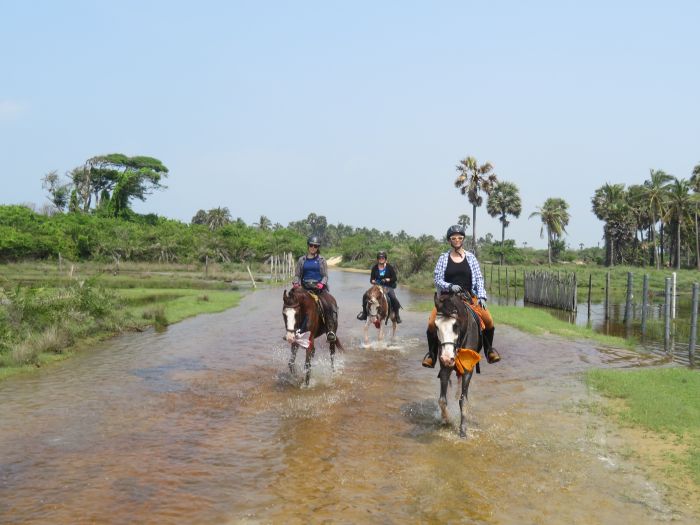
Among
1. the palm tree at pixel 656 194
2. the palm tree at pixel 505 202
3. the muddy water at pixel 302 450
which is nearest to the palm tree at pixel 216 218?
the palm tree at pixel 505 202

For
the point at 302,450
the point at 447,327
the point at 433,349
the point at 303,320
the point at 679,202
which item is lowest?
the point at 302,450

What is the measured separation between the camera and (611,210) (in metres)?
70.2

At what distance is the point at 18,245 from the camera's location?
49.8 meters

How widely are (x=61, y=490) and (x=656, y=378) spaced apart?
10609mm

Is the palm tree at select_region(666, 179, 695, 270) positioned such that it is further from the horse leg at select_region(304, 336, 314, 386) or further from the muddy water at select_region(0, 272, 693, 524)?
the horse leg at select_region(304, 336, 314, 386)

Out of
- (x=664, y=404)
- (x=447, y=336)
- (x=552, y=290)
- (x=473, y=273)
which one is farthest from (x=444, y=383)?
(x=552, y=290)

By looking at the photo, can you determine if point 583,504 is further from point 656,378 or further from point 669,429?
point 656,378

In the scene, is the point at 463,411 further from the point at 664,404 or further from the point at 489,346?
the point at 664,404

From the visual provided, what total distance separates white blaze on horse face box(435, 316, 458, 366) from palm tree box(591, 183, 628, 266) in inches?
2784

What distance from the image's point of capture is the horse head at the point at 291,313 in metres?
9.00

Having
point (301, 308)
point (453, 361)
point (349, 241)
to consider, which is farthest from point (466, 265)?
point (349, 241)

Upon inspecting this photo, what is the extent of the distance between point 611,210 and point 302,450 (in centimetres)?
7376

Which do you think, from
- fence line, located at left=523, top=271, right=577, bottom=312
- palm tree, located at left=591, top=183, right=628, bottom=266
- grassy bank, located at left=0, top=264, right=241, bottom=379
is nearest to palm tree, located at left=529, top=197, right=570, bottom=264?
palm tree, located at left=591, top=183, right=628, bottom=266

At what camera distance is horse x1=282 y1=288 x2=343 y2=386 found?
357 inches
